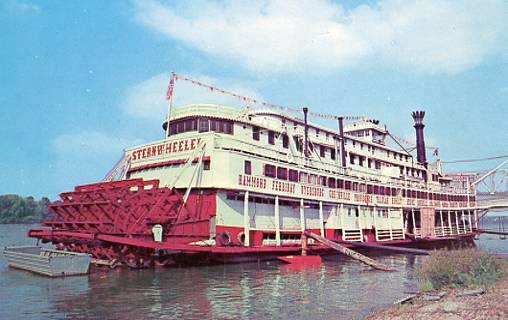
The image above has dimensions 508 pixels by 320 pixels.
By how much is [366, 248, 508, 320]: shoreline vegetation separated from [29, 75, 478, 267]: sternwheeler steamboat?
851cm

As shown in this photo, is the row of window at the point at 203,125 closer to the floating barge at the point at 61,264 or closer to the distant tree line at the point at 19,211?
the floating barge at the point at 61,264

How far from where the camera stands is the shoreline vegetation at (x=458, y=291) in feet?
22.7

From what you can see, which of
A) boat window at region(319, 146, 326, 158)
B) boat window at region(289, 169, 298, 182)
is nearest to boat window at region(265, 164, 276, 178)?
boat window at region(289, 169, 298, 182)

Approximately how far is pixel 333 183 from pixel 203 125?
8200 mm

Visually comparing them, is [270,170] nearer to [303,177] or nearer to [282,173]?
[282,173]

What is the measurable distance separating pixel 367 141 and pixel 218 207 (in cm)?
1629

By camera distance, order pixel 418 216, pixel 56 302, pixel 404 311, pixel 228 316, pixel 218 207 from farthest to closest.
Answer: pixel 418 216, pixel 218 207, pixel 56 302, pixel 228 316, pixel 404 311

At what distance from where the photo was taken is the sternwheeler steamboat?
17.7 metres

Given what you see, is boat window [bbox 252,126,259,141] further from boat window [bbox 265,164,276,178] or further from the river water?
the river water

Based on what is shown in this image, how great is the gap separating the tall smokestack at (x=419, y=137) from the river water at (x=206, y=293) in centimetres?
2259

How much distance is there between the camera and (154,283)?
45.2ft

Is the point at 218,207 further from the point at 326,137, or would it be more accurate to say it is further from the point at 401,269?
the point at 326,137

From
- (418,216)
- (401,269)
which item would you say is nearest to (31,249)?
(401,269)

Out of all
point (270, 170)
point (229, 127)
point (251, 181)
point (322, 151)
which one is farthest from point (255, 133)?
point (322, 151)
